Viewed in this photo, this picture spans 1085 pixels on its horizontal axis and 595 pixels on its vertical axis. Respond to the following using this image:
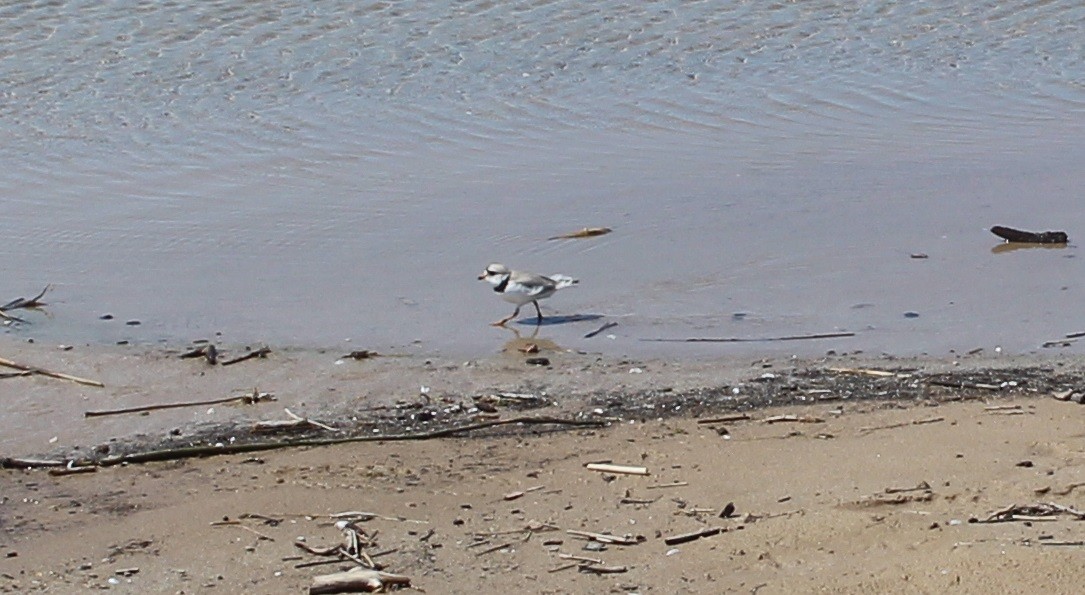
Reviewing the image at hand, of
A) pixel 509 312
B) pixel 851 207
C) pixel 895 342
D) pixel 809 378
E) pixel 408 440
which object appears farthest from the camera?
pixel 851 207

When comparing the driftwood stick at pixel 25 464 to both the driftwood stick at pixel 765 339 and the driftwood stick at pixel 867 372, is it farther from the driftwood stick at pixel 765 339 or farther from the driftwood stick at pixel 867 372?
the driftwood stick at pixel 867 372

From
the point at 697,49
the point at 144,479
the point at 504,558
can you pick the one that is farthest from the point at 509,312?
the point at 697,49

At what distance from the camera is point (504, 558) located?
5145mm

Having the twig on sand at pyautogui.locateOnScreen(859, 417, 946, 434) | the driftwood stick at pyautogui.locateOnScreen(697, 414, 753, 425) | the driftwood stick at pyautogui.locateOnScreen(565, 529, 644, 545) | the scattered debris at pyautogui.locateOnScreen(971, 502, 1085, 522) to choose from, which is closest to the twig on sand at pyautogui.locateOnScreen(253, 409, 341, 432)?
the driftwood stick at pyautogui.locateOnScreen(697, 414, 753, 425)

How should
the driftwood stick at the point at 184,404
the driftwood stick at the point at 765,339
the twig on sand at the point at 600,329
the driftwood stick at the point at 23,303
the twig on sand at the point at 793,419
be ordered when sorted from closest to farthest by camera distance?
the twig on sand at the point at 793,419 < the driftwood stick at the point at 184,404 < the driftwood stick at the point at 765,339 < the twig on sand at the point at 600,329 < the driftwood stick at the point at 23,303

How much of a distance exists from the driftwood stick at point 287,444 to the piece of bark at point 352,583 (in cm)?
145

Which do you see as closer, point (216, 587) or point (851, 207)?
point (216, 587)

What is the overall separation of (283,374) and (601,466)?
78.8 inches

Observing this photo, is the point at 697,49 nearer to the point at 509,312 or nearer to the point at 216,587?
the point at 509,312

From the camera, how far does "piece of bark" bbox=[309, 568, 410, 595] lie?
15.9ft

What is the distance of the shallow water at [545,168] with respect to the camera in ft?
27.5

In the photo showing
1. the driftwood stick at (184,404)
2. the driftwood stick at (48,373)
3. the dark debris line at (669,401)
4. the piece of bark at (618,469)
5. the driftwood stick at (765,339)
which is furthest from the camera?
the driftwood stick at (765,339)

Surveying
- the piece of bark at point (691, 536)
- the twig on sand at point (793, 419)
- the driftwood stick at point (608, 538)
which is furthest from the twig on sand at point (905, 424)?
the driftwood stick at point (608, 538)

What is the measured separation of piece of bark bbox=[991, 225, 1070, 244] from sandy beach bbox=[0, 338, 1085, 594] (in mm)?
1897
